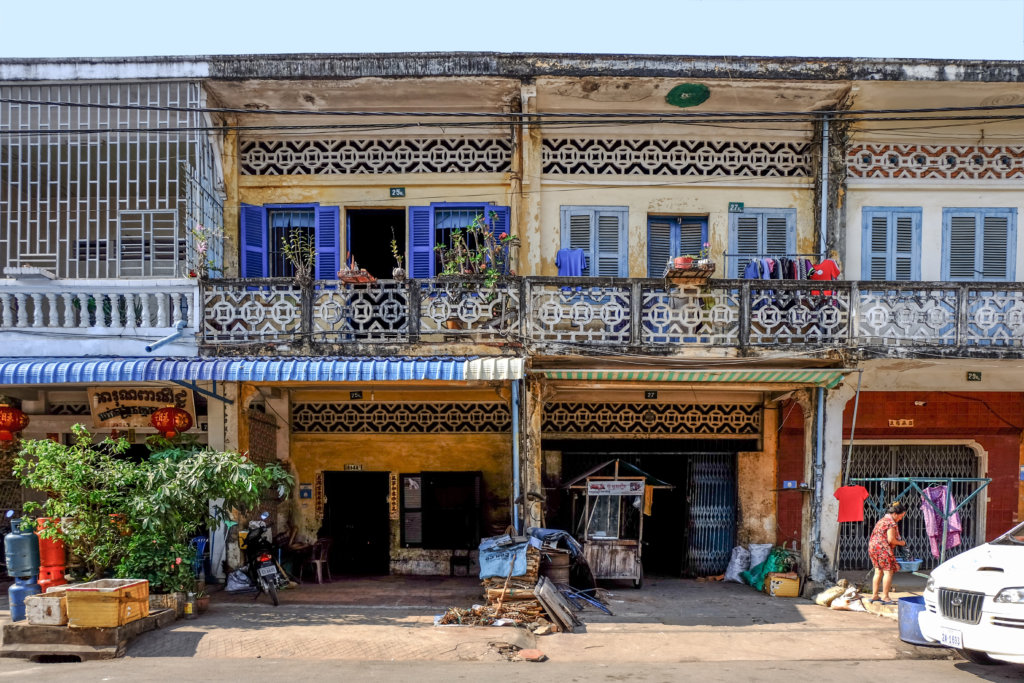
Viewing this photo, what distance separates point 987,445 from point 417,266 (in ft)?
31.1

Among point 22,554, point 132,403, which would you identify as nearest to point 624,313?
point 132,403

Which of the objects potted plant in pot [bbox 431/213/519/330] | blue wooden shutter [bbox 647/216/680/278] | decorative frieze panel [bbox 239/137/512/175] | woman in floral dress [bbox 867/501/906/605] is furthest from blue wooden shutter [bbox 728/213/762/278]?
woman in floral dress [bbox 867/501/906/605]

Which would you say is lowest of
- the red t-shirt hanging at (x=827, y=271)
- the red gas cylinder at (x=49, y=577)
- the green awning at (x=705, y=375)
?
the red gas cylinder at (x=49, y=577)

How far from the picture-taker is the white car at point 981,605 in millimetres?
6500

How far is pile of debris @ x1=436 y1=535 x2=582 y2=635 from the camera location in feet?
29.8

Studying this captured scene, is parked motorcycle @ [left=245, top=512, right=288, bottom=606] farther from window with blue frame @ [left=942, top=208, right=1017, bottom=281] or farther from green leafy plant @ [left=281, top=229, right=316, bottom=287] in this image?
window with blue frame @ [left=942, top=208, right=1017, bottom=281]

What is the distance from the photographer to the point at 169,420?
36.2 feet

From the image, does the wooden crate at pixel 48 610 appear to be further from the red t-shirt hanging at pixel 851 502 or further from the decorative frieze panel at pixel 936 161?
the decorative frieze panel at pixel 936 161

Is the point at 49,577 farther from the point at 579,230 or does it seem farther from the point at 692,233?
the point at 692,233

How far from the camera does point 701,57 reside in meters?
10.8

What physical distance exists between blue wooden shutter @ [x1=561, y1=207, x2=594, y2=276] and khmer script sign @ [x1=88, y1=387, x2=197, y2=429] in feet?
20.1

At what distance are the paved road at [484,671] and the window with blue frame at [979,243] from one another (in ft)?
20.9

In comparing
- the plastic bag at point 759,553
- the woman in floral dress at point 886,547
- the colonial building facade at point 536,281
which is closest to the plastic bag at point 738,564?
the plastic bag at point 759,553

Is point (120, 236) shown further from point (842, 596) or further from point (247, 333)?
point (842, 596)
